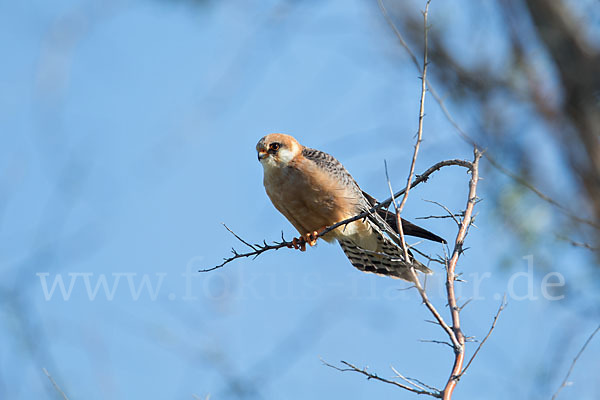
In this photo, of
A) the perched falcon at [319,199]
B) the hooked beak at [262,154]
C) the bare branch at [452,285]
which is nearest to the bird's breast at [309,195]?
the perched falcon at [319,199]

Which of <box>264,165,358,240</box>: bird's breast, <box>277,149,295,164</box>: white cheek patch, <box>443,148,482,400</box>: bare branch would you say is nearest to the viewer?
<box>443,148,482,400</box>: bare branch

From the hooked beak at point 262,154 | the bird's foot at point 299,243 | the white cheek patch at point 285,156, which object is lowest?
the bird's foot at point 299,243

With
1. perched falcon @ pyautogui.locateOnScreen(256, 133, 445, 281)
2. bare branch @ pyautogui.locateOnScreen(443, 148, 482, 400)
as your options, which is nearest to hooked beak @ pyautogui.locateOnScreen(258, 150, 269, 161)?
perched falcon @ pyautogui.locateOnScreen(256, 133, 445, 281)

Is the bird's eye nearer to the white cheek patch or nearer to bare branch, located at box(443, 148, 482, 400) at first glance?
the white cheek patch

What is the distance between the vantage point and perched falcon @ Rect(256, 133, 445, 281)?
439 centimetres

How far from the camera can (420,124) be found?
102 inches

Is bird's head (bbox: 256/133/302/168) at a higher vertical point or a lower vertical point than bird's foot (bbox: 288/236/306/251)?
higher

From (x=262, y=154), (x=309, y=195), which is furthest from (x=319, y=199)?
(x=262, y=154)

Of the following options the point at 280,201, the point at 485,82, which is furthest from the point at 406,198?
the point at 485,82

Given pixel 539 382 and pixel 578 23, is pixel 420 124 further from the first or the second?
pixel 578 23

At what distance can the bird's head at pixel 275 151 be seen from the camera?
454 cm

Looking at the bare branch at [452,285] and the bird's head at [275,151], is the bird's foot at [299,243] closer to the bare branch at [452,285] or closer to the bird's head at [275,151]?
the bird's head at [275,151]

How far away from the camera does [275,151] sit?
4.57 m

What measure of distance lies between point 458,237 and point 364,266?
2.36 meters
